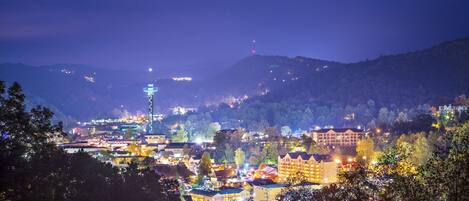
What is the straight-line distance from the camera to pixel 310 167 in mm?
33562

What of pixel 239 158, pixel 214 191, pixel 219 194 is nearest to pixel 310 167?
pixel 214 191

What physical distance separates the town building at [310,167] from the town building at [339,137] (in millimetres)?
16420

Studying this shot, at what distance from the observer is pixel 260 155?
4472 cm

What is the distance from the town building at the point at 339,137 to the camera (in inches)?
2020

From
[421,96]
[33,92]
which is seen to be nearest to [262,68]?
[33,92]

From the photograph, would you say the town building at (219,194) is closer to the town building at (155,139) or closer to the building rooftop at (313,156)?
the building rooftop at (313,156)

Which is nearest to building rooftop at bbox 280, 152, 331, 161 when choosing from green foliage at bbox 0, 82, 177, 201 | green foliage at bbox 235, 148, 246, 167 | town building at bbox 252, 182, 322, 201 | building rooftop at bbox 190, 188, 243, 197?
town building at bbox 252, 182, 322, 201


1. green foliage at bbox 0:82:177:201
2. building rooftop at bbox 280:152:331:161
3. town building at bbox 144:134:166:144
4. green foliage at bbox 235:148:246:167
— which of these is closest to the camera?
green foliage at bbox 0:82:177:201

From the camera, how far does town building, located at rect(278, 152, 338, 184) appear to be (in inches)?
1281

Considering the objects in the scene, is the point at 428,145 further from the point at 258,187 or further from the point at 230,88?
the point at 230,88

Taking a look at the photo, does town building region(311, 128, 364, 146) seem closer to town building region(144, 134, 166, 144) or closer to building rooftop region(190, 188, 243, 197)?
town building region(144, 134, 166, 144)

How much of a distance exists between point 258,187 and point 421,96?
66.5 meters

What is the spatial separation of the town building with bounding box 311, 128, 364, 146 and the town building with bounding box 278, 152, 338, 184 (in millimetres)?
16420

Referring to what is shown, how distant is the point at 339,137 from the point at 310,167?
62.8 ft
